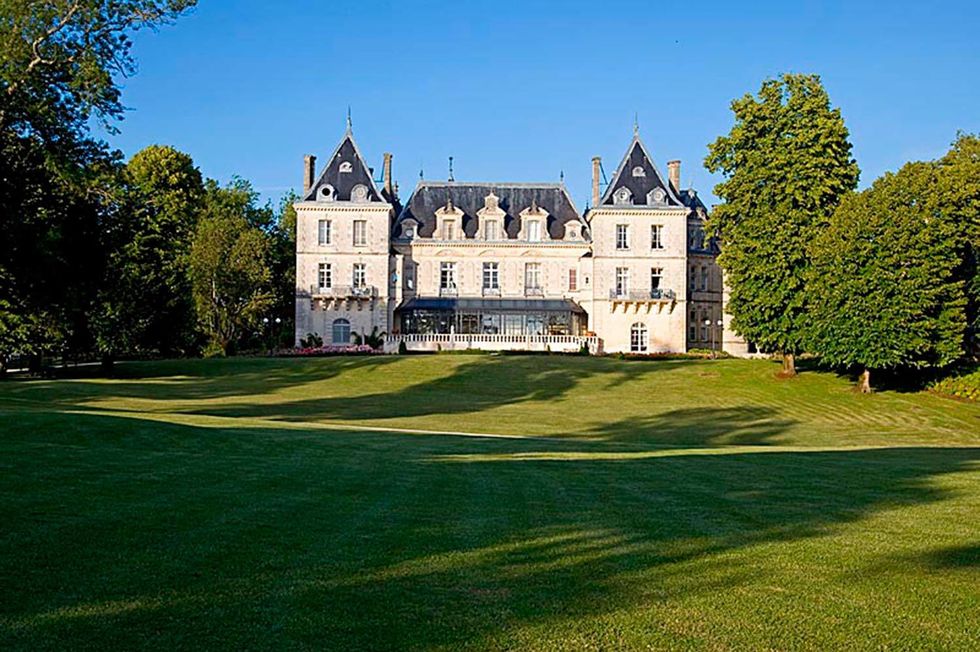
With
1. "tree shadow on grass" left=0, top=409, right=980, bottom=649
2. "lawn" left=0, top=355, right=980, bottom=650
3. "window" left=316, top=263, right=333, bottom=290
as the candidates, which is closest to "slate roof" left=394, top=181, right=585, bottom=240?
"window" left=316, top=263, right=333, bottom=290

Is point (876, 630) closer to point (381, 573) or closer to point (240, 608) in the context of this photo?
point (381, 573)

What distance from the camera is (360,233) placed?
57.5 meters

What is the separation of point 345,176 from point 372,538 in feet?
170

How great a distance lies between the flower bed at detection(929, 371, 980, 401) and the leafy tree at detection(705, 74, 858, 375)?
5727 mm

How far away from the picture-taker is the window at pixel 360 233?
57.4 metres

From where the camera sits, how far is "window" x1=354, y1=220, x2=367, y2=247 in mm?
57438

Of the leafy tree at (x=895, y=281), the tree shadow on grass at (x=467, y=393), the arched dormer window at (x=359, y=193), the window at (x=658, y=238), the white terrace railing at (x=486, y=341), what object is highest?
the arched dormer window at (x=359, y=193)

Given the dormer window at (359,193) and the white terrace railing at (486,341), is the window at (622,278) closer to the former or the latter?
the white terrace railing at (486,341)

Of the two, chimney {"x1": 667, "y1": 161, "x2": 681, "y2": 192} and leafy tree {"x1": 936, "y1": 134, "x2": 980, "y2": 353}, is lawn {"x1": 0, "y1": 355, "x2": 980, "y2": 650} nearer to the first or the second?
leafy tree {"x1": 936, "y1": 134, "x2": 980, "y2": 353}

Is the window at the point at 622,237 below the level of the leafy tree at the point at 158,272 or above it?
above

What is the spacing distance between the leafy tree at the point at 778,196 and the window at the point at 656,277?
42.5 feet

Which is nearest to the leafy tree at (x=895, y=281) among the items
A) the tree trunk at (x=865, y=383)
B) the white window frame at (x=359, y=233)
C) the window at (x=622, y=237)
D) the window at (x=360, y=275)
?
the tree trunk at (x=865, y=383)

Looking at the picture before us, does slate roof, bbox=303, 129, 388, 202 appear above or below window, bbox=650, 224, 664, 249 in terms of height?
above

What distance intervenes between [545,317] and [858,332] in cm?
2441
